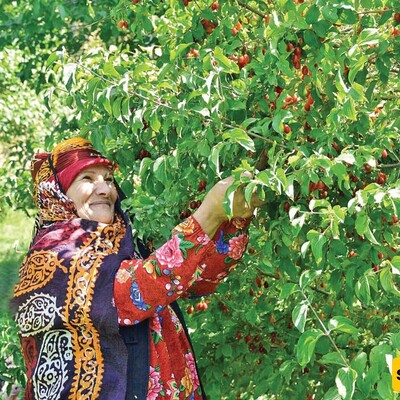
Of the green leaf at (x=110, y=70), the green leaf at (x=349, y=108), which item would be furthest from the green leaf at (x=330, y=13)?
the green leaf at (x=110, y=70)

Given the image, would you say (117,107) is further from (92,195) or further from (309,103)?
(309,103)

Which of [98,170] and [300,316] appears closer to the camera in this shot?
[300,316]

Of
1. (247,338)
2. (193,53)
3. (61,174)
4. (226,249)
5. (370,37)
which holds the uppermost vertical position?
(370,37)

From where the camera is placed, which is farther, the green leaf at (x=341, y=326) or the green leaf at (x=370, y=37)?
the green leaf at (x=370, y=37)

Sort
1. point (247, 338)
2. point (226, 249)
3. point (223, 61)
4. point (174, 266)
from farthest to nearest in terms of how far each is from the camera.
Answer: point (247, 338) → point (226, 249) → point (174, 266) → point (223, 61)

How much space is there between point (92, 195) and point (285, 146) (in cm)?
71

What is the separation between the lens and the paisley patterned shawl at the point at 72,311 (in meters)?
2.51

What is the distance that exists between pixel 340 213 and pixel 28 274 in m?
1.05

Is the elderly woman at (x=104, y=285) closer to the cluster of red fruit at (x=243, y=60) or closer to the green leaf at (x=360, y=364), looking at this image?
the cluster of red fruit at (x=243, y=60)

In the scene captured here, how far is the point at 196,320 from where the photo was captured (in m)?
3.22

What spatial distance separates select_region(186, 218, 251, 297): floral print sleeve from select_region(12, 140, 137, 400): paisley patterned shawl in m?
0.26

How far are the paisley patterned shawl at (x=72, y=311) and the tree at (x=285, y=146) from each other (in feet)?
0.77

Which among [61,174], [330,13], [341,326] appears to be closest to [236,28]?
[330,13]

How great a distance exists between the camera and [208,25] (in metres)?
2.67
